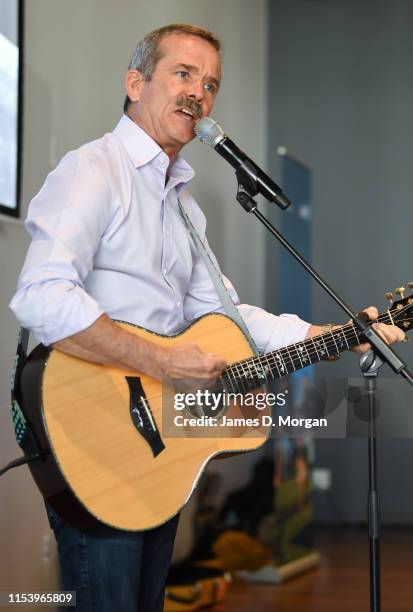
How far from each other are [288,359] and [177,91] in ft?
1.89

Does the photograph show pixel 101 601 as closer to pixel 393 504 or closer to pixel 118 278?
pixel 118 278

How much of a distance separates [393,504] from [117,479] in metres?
3.93

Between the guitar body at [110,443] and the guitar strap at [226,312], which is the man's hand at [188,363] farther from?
the guitar strap at [226,312]

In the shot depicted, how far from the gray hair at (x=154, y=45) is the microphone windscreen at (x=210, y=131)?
0.67 ft

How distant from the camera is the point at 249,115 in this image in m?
5.32

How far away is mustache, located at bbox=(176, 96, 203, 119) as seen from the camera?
1.79 metres

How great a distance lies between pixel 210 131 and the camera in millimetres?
1680

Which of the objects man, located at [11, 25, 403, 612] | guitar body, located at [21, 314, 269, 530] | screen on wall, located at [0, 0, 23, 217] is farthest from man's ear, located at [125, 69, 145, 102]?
screen on wall, located at [0, 0, 23, 217]

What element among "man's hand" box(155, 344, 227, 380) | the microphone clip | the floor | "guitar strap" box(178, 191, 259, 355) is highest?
the microphone clip

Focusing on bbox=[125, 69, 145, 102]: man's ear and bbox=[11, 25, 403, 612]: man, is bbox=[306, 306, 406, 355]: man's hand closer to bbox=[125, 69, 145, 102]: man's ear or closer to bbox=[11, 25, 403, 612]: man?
A: bbox=[11, 25, 403, 612]: man

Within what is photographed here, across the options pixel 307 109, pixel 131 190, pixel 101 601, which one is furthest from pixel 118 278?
pixel 307 109

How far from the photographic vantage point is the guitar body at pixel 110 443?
5.01 feet

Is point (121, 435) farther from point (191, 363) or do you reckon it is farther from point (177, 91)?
point (177, 91)

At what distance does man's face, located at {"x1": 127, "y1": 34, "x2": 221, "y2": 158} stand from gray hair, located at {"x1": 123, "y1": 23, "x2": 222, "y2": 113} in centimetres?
1
